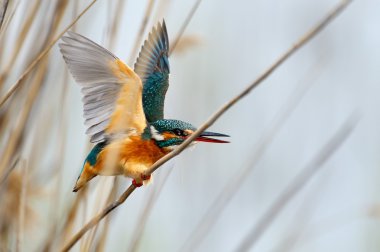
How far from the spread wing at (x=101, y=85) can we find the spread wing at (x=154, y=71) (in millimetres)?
264

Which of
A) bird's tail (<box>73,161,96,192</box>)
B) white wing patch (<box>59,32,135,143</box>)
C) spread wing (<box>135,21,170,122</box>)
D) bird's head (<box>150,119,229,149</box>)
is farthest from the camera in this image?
spread wing (<box>135,21,170,122</box>)

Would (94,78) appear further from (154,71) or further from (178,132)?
(154,71)

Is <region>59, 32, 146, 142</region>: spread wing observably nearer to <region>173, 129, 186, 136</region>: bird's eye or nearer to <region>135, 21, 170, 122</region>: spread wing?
<region>173, 129, 186, 136</region>: bird's eye

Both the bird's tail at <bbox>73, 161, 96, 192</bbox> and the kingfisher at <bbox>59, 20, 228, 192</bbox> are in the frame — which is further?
the bird's tail at <bbox>73, 161, 96, 192</bbox>

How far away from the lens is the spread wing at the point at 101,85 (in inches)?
50.9

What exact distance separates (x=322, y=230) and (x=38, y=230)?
0.69m

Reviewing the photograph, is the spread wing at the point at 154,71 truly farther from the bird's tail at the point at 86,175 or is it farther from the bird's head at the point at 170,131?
the bird's tail at the point at 86,175

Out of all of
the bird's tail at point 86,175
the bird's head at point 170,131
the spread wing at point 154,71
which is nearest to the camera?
the bird's tail at point 86,175

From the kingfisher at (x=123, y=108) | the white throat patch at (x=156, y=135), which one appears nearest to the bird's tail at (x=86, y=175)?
the kingfisher at (x=123, y=108)

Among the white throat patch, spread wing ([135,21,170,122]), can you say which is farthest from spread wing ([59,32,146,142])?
spread wing ([135,21,170,122])

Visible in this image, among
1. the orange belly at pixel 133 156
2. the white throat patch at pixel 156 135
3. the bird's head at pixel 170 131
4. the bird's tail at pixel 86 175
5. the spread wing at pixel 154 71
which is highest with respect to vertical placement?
the spread wing at pixel 154 71

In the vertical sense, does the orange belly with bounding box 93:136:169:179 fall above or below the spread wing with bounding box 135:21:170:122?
below

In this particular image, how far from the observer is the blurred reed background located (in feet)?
4.60

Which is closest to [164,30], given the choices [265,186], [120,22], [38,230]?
[120,22]
